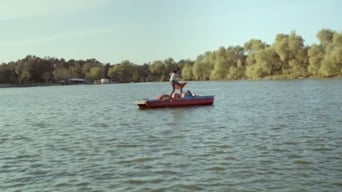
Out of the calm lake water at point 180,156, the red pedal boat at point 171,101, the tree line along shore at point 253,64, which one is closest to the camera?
the calm lake water at point 180,156

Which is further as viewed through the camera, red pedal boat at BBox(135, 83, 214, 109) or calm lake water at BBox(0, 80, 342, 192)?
red pedal boat at BBox(135, 83, 214, 109)

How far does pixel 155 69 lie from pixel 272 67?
76.1 meters

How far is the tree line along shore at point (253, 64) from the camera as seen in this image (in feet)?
353

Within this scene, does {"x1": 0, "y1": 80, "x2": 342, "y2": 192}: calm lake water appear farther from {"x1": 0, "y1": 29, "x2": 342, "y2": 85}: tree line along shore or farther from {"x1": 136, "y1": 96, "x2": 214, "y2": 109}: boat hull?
{"x1": 0, "y1": 29, "x2": 342, "y2": 85}: tree line along shore

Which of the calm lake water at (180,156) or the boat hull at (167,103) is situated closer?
the calm lake water at (180,156)

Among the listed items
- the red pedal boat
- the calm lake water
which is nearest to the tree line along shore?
the red pedal boat

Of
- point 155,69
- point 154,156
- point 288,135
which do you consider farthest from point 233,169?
point 155,69

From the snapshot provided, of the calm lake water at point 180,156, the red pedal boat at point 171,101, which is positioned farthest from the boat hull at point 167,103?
the calm lake water at point 180,156

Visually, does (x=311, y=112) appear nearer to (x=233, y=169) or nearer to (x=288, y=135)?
(x=288, y=135)

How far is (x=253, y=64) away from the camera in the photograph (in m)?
126

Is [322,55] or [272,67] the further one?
[272,67]

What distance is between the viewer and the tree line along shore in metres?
108

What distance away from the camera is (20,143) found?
67.4 ft

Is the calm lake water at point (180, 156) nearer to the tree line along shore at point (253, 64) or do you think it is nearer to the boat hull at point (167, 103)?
the boat hull at point (167, 103)
